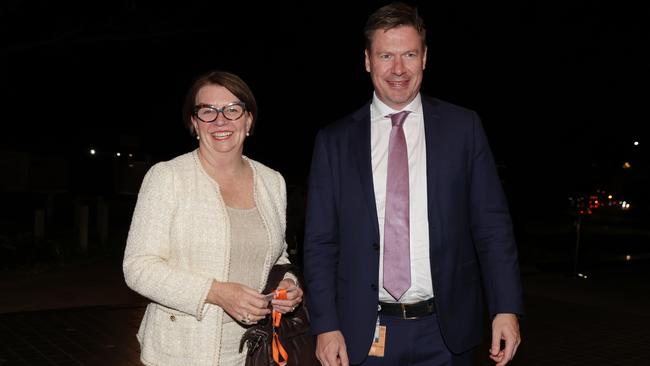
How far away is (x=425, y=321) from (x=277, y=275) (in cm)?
67

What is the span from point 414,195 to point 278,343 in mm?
845

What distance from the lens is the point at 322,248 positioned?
2875mm

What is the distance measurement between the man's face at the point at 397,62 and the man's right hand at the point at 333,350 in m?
1.05

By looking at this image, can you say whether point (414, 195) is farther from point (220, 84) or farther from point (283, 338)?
point (220, 84)

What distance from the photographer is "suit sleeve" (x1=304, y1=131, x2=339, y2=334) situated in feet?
9.27

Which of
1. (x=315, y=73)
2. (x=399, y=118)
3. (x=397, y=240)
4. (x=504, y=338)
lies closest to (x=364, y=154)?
(x=399, y=118)

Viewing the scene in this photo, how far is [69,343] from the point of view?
7.01 m

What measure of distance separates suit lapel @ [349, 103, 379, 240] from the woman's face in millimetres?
512

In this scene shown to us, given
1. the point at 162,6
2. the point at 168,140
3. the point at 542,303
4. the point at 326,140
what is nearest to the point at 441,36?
the point at 162,6

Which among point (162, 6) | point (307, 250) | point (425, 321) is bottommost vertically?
point (425, 321)

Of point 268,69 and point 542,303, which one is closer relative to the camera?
point 542,303

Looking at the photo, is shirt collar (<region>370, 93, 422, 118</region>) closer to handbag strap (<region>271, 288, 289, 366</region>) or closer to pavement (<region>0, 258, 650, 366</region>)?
handbag strap (<region>271, 288, 289, 366</region>)

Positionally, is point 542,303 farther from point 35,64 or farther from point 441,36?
point 35,64

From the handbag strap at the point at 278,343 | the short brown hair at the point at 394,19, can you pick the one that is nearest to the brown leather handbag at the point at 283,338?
the handbag strap at the point at 278,343
